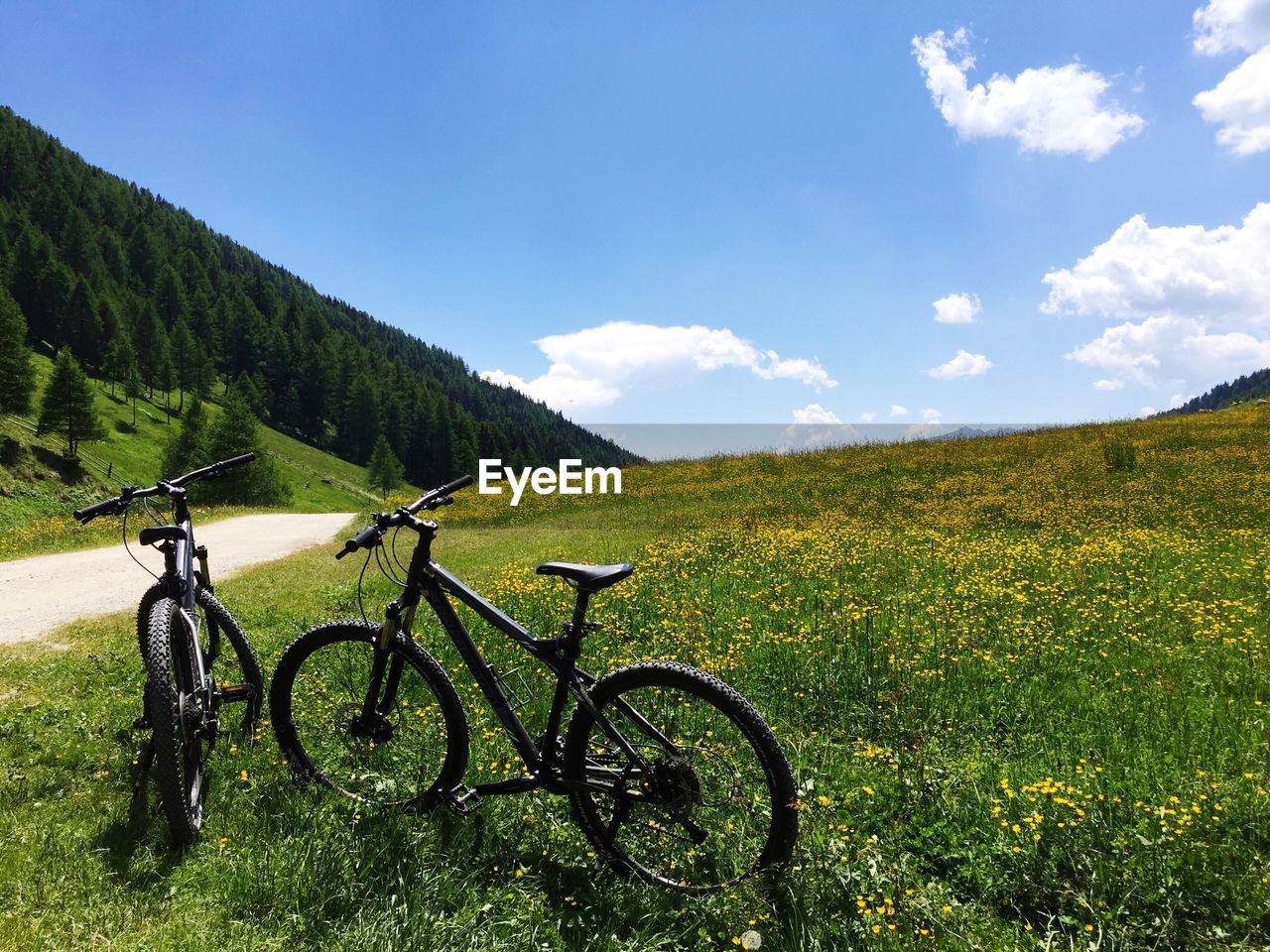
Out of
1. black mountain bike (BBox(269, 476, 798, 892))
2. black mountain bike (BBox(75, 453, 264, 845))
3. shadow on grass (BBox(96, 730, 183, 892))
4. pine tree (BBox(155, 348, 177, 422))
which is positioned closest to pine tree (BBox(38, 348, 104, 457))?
pine tree (BBox(155, 348, 177, 422))

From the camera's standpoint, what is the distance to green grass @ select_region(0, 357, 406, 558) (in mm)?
21281

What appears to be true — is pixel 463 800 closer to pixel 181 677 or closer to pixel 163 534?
pixel 181 677

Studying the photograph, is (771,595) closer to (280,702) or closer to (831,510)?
(280,702)

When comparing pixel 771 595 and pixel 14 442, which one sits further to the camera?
→ pixel 14 442

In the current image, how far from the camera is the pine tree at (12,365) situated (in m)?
56.1

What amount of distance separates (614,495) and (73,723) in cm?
2262

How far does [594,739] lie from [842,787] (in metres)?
2.04

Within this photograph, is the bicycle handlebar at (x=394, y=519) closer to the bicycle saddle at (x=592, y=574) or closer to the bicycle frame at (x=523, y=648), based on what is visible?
the bicycle frame at (x=523, y=648)

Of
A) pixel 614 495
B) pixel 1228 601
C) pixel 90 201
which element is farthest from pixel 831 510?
pixel 90 201

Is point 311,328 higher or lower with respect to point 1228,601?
higher

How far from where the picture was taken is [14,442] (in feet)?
192

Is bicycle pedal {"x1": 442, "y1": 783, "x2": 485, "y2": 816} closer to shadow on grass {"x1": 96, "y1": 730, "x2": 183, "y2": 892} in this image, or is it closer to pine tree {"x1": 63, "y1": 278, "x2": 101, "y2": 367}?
shadow on grass {"x1": 96, "y1": 730, "x2": 183, "y2": 892}

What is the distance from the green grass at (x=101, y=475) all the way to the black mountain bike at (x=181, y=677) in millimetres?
18210

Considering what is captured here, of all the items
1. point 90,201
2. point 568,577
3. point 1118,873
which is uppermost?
point 90,201
